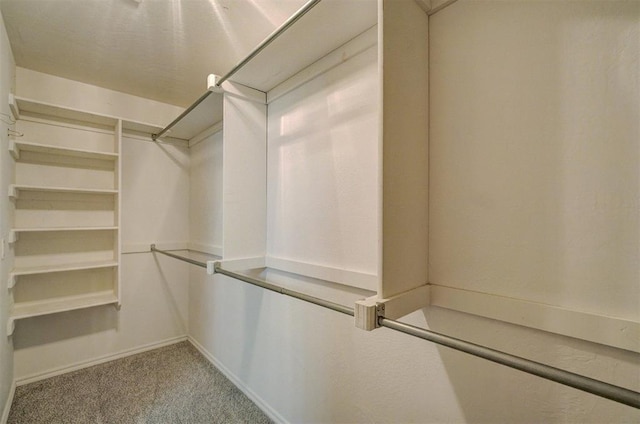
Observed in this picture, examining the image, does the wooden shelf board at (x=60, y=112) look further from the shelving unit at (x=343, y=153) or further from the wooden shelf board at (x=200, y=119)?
the shelving unit at (x=343, y=153)

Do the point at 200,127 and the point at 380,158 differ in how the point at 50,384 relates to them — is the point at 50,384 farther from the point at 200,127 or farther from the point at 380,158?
the point at 380,158

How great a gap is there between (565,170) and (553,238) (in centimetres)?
19

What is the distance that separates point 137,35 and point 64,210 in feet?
5.45

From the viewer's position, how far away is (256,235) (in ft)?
5.90

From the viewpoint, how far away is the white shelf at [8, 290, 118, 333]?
80.8 inches

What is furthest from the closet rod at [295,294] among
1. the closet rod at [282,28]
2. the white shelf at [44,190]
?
the white shelf at [44,190]

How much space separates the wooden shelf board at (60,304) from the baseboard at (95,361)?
58cm

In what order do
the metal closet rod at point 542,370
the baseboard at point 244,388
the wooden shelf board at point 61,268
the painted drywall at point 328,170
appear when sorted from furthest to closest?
1. the wooden shelf board at point 61,268
2. the baseboard at point 244,388
3. the painted drywall at point 328,170
4. the metal closet rod at point 542,370

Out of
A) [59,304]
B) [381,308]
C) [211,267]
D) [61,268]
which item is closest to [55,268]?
[61,268]

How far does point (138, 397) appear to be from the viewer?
6.76 feet

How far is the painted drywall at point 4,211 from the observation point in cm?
165

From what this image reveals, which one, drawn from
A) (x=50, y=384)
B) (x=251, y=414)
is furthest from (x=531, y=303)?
(x=50, y=384)

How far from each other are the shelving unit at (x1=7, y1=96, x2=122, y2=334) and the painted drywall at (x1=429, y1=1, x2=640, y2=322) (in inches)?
106

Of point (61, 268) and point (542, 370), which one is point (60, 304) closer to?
point (61, 268)
